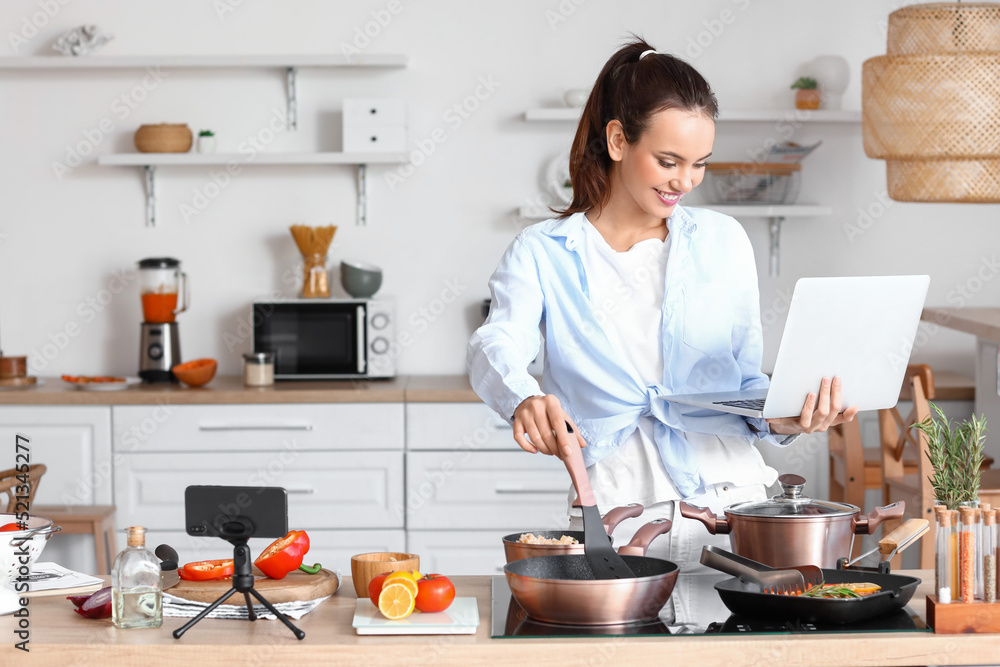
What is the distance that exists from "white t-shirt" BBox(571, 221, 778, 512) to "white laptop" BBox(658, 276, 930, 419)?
18cm

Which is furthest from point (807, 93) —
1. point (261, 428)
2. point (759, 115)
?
point (261, 428)

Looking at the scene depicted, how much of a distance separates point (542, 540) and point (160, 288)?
8.46 feet

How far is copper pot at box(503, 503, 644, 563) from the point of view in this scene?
4.10 feet

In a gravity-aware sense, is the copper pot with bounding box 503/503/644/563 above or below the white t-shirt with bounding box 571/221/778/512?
below

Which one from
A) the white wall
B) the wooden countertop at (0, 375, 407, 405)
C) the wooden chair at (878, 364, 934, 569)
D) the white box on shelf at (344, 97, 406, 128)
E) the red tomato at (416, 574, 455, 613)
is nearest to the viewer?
the red tomato at (416, 574, 455, 613)

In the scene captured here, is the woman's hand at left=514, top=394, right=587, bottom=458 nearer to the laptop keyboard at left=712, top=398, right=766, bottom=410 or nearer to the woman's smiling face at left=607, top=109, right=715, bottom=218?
the laptop keyboard at left=712, top=398, right=766, bottom=410

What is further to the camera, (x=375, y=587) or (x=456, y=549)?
(x=456, y=549)

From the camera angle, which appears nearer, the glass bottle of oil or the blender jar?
the glass bottle of oil

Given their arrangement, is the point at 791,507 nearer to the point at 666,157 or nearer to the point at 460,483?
the point at 666,157

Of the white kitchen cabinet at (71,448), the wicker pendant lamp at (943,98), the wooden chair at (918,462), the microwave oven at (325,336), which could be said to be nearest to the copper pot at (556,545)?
the wooden chair at (918,462)

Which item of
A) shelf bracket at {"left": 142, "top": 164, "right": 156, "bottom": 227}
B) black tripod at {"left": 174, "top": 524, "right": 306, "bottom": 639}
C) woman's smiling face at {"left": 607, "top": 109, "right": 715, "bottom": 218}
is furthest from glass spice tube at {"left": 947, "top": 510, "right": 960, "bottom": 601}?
shelf bracket at {"left": 142, "top": 164, "right": 156, "bottom": 227}

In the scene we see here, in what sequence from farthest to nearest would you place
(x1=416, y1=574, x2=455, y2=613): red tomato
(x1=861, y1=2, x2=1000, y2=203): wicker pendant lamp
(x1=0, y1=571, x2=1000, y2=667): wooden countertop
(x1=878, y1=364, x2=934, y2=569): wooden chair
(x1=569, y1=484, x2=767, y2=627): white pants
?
(x1=861, y1=2, x2=1000, y2=203): wicker pendant lamp, (x1=878, y1=364, x2=934, y2=569): wooden chair, (x1=569, y1=484, x2=767, y2=627): white pants, (x1=416, y1=574, x2=455, y2=613): red tomato, (x1=0, y1=571, x2=1000, y2=667): wooden countertop

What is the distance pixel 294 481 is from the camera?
3.21 m

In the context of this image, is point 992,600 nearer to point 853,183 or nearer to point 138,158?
point 853,183
